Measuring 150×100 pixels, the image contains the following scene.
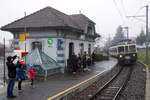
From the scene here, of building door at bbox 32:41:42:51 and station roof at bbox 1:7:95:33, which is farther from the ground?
station roof at bbox 1:7:95:33

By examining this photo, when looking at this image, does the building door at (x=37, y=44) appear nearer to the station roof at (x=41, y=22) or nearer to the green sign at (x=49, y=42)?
Result: the green sign at (x=49, y=42)

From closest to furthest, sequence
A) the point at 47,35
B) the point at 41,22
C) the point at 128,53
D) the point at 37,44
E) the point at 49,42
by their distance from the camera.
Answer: the point at 49,42
the point at 47,35
the point at 41,22
the point at 37,44
the point at 128,53

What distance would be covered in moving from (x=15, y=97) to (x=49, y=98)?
1478 mm

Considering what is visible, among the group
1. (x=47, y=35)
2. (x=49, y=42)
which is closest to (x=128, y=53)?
(x=49, y=42)

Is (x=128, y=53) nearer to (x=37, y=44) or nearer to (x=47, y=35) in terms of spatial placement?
(x=47, y=35)

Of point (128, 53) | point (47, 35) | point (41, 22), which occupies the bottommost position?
point (128, 53)

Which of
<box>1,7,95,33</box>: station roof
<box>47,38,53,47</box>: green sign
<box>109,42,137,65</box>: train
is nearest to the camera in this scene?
<box>1,7,95,33</box>: station roof

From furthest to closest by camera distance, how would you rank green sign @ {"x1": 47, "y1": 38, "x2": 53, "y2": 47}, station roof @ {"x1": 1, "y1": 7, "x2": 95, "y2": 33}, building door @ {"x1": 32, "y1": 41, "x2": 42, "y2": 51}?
Answer: building door @ {"x1": 32, "y1": 41, "x2": 42, "y2": 51} → green sign @ {"x1": 47, "y1": 38, "x2": 53, "y2": 47} → station roof @ {"x1": 1, "y1": 7, "x2": 95, "y2": 33}

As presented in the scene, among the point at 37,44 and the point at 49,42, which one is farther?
the point at 37,44

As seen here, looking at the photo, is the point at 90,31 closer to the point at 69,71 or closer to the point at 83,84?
the point at 69,71

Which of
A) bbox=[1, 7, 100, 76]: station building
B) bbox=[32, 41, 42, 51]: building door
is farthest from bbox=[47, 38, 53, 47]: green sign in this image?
bbox=[32, 41, 42, 51]: building door

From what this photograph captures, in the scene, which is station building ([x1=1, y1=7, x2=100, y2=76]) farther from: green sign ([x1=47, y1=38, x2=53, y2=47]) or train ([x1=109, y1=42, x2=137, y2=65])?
train ([x1=109, y1=42, x2=137, y2=65])

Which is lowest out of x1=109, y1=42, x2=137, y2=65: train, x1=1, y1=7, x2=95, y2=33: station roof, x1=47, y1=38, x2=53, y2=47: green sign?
x1=109, y1=42, x2=137, y2=65: train

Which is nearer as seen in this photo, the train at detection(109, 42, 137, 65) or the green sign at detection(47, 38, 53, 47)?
the green sign at detection(47, 38, 53, 47)
